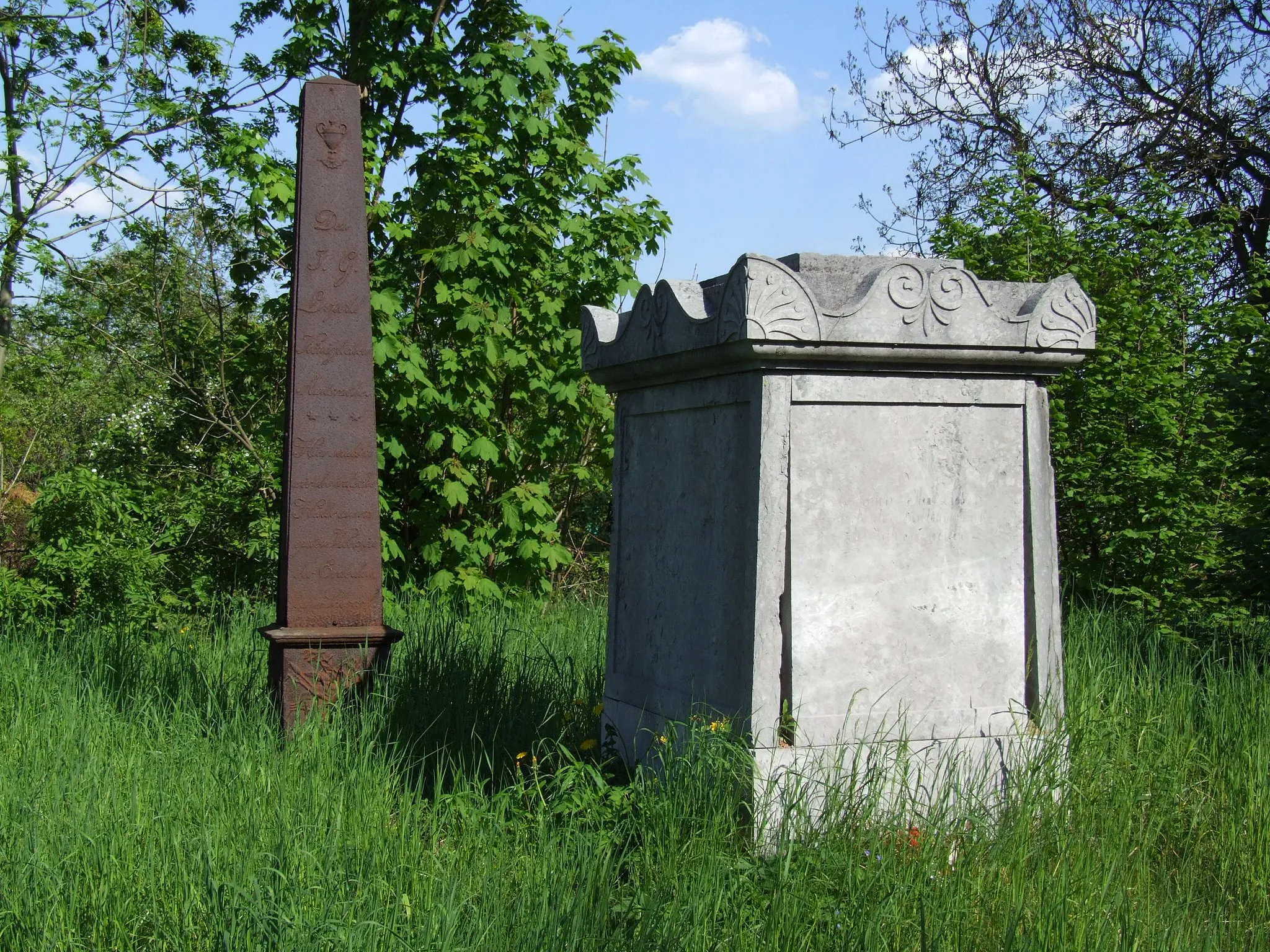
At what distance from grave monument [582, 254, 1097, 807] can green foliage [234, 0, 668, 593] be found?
379cm

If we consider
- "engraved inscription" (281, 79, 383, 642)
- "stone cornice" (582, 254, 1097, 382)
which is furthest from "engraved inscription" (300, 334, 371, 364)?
"stone cornice" (582, 254, 1097, 382)

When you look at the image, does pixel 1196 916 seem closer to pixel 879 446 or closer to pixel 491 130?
pixel 879 446

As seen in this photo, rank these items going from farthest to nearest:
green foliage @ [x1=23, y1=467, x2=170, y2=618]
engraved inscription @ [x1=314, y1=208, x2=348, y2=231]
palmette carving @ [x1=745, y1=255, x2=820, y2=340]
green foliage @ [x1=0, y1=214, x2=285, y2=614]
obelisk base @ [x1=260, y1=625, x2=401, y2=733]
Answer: green foliage @ [x1=0, y1=214, x2=285, y2=614]
green foliage @ [x1=23, y1=467, x2=170, y2=618]
engraved inscription @ [x1=314, y1=208, x2=348, y2=231]
obelisk base @ [x1=260, y1=625, x2=401, y2=733]
palmette carving @ [x1=745, y1=255, x2=820, y2=340]

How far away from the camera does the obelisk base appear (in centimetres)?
396

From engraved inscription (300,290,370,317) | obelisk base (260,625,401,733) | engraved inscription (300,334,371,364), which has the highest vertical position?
engraved inscription (300,290,370,317)

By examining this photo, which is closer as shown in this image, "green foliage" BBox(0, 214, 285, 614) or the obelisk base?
the obelisk base

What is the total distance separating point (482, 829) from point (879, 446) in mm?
1392

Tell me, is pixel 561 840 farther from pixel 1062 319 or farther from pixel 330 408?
pixel 330 408

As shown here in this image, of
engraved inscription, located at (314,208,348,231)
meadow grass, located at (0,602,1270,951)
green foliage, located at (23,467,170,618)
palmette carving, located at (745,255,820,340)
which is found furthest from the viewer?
green foliage, located at (23,467,170,618)

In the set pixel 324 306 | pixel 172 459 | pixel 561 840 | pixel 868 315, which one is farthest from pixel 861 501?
pixel 172 459

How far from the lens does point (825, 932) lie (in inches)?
88.5

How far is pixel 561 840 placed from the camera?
2865mm

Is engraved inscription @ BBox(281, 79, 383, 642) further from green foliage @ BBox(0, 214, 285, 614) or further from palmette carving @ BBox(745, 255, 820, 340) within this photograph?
green foliage @ BBox(0, 214, 285, 614)

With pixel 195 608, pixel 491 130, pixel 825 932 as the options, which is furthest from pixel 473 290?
pixel 825 932
